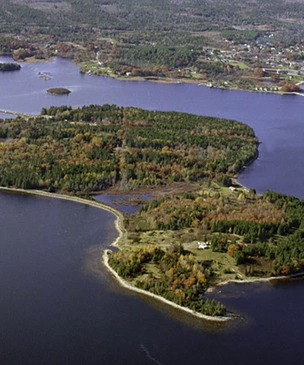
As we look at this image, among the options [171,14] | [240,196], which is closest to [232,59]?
[171,14]

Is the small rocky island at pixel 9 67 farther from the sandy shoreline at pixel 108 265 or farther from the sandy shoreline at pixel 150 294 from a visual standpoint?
the sandy shoreline at pixel 150 294

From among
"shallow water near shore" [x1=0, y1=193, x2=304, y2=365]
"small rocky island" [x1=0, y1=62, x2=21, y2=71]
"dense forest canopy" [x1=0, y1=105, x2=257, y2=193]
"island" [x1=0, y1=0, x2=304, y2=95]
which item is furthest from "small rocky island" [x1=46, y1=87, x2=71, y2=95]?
"shallow water near shore" [x1=0, y1=193, x2=304, y2=365]

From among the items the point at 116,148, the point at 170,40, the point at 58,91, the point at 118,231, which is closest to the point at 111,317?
the point at 118,231

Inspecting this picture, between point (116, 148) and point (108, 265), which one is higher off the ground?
point (116, 148)

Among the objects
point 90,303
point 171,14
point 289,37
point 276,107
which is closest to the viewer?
point 90,303

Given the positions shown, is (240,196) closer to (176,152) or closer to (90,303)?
(176,152)

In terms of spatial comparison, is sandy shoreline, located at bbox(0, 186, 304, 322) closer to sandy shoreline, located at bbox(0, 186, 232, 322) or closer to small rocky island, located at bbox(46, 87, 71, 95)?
sandy shoreline, located at bbox(0, 186, 232, 322)

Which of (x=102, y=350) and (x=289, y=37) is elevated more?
(x=289, y=37)

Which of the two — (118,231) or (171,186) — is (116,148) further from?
(118,231)
